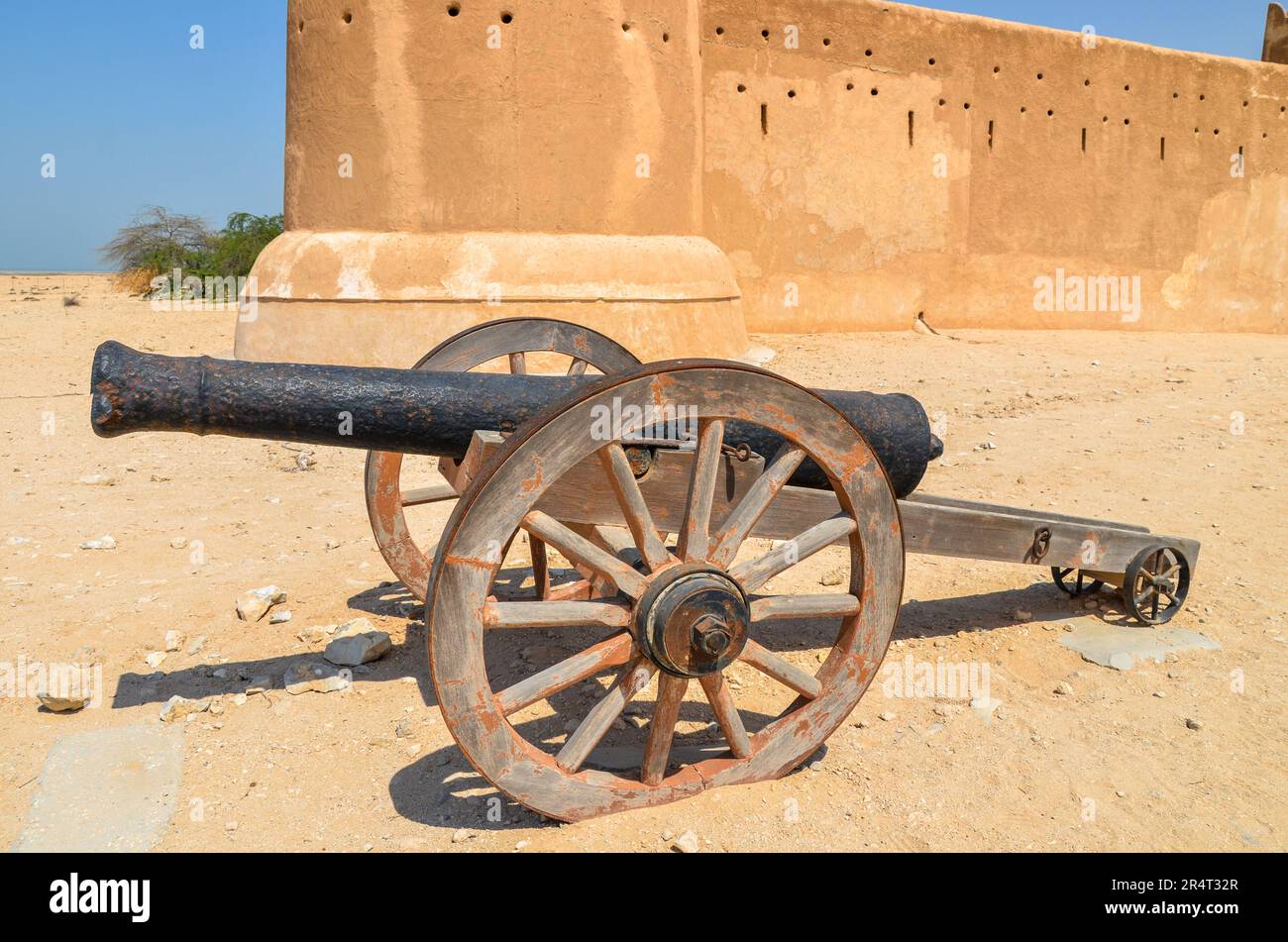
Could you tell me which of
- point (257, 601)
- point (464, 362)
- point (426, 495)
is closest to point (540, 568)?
point (426, 495)

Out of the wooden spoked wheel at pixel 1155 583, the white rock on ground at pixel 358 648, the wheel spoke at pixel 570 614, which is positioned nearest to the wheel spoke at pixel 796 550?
the wheel spoke at pixel 570 614

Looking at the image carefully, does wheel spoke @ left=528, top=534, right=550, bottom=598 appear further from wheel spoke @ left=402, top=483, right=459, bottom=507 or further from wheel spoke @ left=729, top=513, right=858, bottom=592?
wheel spoke @ left=729, top=513, right=858, bottom=592

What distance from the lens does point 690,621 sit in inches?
92.2

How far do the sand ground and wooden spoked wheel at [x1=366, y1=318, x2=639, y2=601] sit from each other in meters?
0.30

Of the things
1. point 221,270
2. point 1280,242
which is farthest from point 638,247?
point 221,270

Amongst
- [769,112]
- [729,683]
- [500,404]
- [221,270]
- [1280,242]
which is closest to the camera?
[500,404]

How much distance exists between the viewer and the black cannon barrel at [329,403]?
7.97 ft

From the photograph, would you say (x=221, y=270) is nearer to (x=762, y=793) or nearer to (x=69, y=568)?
(x=69, y=568)

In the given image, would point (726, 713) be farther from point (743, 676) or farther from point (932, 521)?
point (932, 521)

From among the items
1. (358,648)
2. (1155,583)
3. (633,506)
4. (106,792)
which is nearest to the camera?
(633,506)

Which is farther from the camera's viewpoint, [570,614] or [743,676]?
[743,676]

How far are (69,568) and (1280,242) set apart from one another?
1578cm

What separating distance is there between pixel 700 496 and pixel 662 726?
0.59 m

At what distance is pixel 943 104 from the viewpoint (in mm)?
11500
